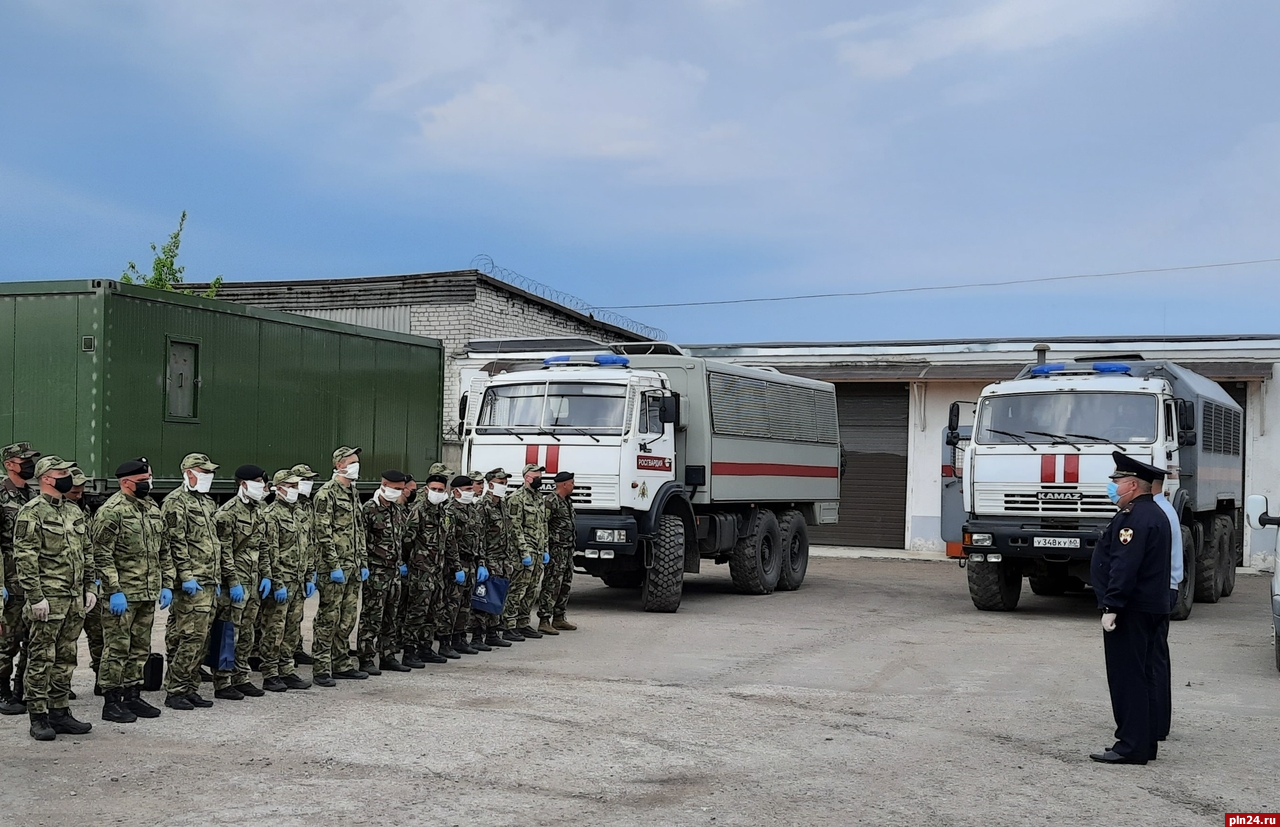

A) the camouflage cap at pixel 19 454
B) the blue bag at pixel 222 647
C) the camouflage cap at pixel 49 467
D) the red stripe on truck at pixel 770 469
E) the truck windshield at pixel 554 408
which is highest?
the truck windshield at pixel 554 408

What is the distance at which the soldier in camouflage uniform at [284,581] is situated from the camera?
923 centimetres

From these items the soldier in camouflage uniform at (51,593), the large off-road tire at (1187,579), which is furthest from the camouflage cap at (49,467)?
the large off-road tire at (1187,579)

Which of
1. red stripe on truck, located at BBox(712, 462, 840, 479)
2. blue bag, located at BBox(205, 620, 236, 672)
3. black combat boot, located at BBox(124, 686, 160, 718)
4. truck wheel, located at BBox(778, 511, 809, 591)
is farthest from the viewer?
truck wheel, located at BBox(778, 511, 809, 591)

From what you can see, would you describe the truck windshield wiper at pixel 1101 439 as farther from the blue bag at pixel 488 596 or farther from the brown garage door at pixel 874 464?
the brown garage door at pixel 874 464

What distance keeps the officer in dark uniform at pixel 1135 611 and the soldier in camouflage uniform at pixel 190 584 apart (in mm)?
5527

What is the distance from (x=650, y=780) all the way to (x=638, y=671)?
375 cm

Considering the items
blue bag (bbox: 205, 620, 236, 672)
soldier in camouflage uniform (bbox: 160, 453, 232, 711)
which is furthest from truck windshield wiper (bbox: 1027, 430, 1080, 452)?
soldier in camouflage uniform (bbox: 160, 453, 232, 711)

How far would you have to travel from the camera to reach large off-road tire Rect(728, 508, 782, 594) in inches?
676

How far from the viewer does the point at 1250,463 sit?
2384 cm

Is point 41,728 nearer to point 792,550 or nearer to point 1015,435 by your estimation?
point 1015,435

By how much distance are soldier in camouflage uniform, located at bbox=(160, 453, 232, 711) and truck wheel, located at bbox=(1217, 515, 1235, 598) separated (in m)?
14.6

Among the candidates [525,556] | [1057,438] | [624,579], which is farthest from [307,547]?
[1057,438]

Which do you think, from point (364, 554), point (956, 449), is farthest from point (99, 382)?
point (956, 449)

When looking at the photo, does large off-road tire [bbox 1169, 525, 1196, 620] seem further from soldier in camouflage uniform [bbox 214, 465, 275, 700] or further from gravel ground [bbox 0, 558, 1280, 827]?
soldier in camouflage uniform [bbox 214, 465, 275, 700]
